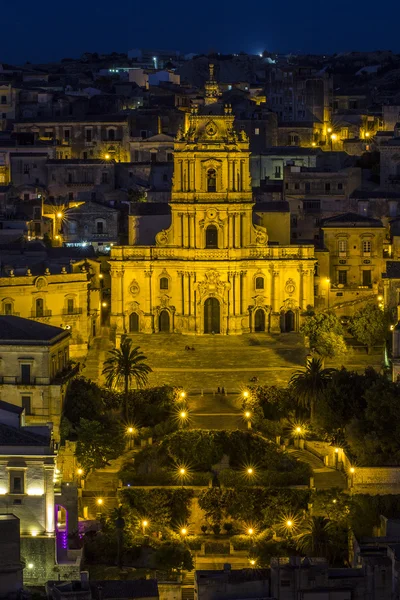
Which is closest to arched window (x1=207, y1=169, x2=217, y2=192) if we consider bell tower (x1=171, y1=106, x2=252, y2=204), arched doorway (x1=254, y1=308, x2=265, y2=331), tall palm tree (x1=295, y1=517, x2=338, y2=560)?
bell tower (x1=171, y1=106, x2=252, y2=204)

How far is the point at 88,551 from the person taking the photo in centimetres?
5691

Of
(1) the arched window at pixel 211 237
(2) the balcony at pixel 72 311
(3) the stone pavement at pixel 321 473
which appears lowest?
(3) the stone pavement at pixel 321 473

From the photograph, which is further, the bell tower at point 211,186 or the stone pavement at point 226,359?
the bell tower at point 211,186

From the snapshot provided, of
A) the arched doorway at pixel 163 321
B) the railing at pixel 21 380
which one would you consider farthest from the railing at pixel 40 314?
the railing at pixel 21 380

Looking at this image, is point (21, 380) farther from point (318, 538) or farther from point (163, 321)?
point (163, 321)

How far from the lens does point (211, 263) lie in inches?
3231

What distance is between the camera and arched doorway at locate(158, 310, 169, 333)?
81.8 metres

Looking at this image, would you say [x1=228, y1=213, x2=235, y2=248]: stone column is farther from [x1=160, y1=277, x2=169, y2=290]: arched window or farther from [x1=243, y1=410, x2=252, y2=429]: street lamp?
[x1=243, y1=410, x2=252, y2=429]: street lamp

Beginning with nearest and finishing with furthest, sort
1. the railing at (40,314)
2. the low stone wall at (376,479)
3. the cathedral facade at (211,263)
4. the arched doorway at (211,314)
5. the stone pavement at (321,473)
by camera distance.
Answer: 1. the low stone wall at (376,479)
2. the stone pavement at (321,473)
3. the railing at (40,314)
4. the cathedral facade at (211,263)
5. the arched doorway at (211,314)

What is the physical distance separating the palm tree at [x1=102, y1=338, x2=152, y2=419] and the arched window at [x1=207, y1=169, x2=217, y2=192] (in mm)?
12202

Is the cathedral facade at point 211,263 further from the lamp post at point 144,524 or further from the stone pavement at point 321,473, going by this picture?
the lamp post at point 144,524

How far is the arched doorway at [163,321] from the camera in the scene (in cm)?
8181

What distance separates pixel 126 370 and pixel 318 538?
13.0 meters

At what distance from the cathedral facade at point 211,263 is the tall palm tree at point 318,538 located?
23.5 meters
